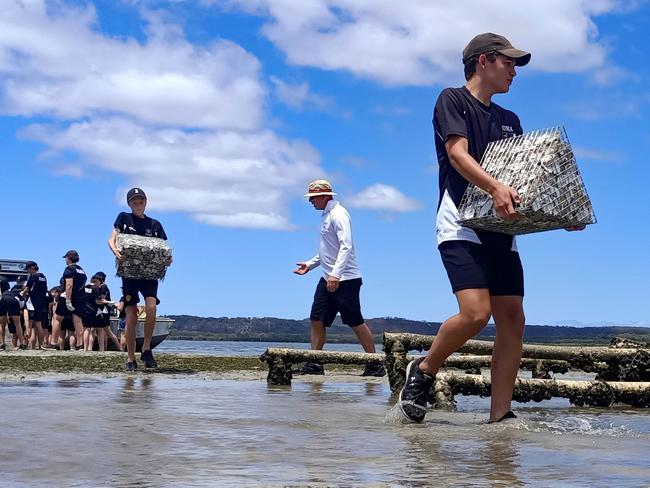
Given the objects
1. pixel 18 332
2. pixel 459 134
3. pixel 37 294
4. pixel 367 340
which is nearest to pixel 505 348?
pixel 459 134

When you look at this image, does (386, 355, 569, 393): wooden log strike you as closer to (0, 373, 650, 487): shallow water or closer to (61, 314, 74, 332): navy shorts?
(0, 373, 650, 487): shallow water

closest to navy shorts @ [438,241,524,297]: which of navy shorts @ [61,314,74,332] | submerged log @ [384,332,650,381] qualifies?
submerged log @ [384,332,650,381]

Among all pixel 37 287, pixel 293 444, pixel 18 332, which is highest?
pixel 37 287

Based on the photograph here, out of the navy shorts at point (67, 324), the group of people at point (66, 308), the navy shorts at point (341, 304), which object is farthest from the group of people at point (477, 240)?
the navy shorts at point (67, 324)

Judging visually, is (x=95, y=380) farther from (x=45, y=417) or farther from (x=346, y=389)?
(x=45, y=417)

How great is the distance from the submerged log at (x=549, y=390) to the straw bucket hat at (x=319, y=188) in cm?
384

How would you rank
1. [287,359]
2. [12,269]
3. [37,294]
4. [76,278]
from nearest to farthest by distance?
[287,359] → [76,278] → [37,294] → [12,269]

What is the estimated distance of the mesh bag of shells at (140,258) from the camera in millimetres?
10438

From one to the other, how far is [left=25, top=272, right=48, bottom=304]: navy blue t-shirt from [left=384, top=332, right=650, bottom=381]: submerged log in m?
15.3

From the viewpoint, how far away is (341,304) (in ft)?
33.4

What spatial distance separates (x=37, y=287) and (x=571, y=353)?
53.1ft

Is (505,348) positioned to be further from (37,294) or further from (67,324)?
(67,324)

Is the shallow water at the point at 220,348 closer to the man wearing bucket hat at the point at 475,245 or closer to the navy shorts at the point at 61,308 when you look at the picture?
the navy shorts at the point at 61,308

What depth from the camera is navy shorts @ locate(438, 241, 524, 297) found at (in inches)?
208
